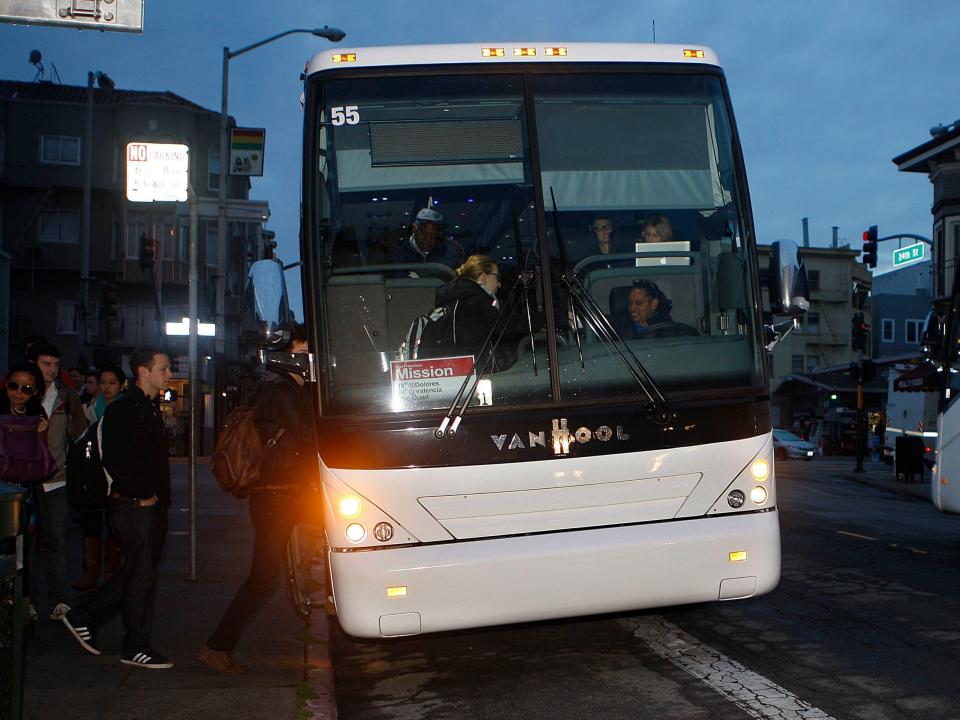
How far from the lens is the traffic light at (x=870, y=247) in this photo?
29348 mm

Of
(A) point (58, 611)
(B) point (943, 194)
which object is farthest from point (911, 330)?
(A) point (58, 611)

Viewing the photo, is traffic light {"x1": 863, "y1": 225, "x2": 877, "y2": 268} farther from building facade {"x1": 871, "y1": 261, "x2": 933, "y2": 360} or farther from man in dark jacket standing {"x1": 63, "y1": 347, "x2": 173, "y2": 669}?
building facade {"x1": 871, "y1": 261, "x2": 933, "y2": 360}

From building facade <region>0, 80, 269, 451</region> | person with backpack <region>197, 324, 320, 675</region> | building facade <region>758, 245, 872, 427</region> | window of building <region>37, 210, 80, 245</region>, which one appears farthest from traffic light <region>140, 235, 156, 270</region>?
building facade <region>758, 245, 872, 427</region>

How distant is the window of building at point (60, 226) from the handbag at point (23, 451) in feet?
140

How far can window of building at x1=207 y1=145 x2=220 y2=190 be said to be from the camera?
48.2 m

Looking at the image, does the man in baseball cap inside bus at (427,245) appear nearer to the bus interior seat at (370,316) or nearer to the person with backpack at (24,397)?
the bus interior seat at (370,316)

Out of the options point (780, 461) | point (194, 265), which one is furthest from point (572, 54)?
point (780, 461)

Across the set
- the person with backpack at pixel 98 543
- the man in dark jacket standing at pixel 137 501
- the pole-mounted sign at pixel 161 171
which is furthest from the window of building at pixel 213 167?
the man in dark jacket standing at pixel 137 501

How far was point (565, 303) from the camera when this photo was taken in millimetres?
6555

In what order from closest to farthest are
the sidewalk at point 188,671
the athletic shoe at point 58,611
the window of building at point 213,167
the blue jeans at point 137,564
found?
the sidewalk at point 188,671 < the blue jeans at point 137,564 < the athletic shoe at point 58,611 < the window of building at point 213,167

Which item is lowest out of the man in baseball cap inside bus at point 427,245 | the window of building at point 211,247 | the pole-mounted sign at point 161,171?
the man in baseball cap inside bus at point 427,245

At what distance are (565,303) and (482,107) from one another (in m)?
1.32

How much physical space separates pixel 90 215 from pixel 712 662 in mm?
44107

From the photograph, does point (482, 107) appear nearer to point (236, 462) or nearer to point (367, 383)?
point (367, 383)
